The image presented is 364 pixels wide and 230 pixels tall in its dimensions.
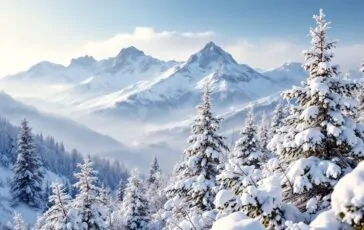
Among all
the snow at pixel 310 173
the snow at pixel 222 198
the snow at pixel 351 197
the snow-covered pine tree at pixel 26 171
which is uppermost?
the snow at pixel 351 197

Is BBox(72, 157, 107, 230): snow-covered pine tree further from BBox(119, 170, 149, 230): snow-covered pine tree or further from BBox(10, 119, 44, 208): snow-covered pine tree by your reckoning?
BBox(10, 119, 44, 208): snow-covered pine tree

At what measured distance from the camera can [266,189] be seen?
8.12m

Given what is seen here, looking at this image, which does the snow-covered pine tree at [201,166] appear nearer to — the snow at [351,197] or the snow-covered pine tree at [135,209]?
the snow at [351,197]

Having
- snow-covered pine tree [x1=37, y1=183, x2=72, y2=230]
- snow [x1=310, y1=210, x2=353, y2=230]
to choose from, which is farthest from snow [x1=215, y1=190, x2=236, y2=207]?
snow-covered pine tree [x1=37, y1=183, x2=72, y2=230]

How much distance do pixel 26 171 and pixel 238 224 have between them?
54.0m

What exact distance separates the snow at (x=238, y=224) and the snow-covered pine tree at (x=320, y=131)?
3813 millimetres

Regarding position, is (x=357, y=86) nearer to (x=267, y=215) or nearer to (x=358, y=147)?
(x=358, y=147)

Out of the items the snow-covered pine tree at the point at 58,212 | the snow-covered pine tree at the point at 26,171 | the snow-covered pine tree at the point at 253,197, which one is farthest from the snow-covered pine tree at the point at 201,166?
the snow-covered pine tree at the point at 26,171

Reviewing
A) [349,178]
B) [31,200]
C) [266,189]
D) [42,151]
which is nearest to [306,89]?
[266,189]

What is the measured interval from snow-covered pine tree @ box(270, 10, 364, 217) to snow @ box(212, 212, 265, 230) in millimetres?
3813

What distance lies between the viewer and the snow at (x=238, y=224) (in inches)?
230

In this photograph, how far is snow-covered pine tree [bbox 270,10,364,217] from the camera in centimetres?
1015

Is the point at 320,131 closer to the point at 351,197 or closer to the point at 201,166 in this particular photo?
the point at 351,197

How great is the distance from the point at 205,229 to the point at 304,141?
18.7 ft
